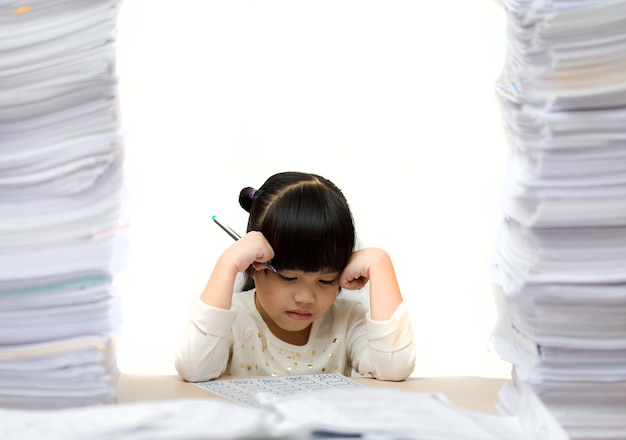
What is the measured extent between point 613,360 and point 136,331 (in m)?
1.20

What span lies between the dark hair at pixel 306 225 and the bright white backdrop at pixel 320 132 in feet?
0.75

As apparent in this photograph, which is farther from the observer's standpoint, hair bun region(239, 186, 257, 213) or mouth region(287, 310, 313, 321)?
hair bun region(239, 186, 257, 213)

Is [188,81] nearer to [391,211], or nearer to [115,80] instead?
[391,211]

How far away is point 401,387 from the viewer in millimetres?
1146

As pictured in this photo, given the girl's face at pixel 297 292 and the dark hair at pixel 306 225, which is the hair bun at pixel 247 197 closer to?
the dark hair at pixel 306 225

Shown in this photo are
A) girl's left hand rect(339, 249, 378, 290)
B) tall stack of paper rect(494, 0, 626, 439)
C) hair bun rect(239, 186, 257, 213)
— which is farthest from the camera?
hair bun rect(239, 186, 257, 213)

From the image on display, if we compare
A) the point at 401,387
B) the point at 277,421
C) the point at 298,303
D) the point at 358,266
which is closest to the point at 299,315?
the point at 298,303

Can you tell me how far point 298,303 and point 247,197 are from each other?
351 millimetres

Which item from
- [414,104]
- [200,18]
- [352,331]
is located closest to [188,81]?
[200,18]

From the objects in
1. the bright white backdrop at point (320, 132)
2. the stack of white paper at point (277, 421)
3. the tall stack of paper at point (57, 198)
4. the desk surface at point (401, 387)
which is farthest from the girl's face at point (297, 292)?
the stack of white paper at point (277, 421)

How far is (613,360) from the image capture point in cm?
83

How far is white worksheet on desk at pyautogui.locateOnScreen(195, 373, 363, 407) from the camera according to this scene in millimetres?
1008

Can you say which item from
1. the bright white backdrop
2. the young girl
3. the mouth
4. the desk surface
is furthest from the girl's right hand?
the bright white backdrop

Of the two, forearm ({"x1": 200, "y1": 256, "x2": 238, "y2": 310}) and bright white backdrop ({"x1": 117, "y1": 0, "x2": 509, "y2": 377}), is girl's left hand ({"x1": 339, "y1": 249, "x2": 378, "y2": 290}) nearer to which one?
forearm ({"x1": 200, "y1": 256, "x2": 238, "y2": 310})
